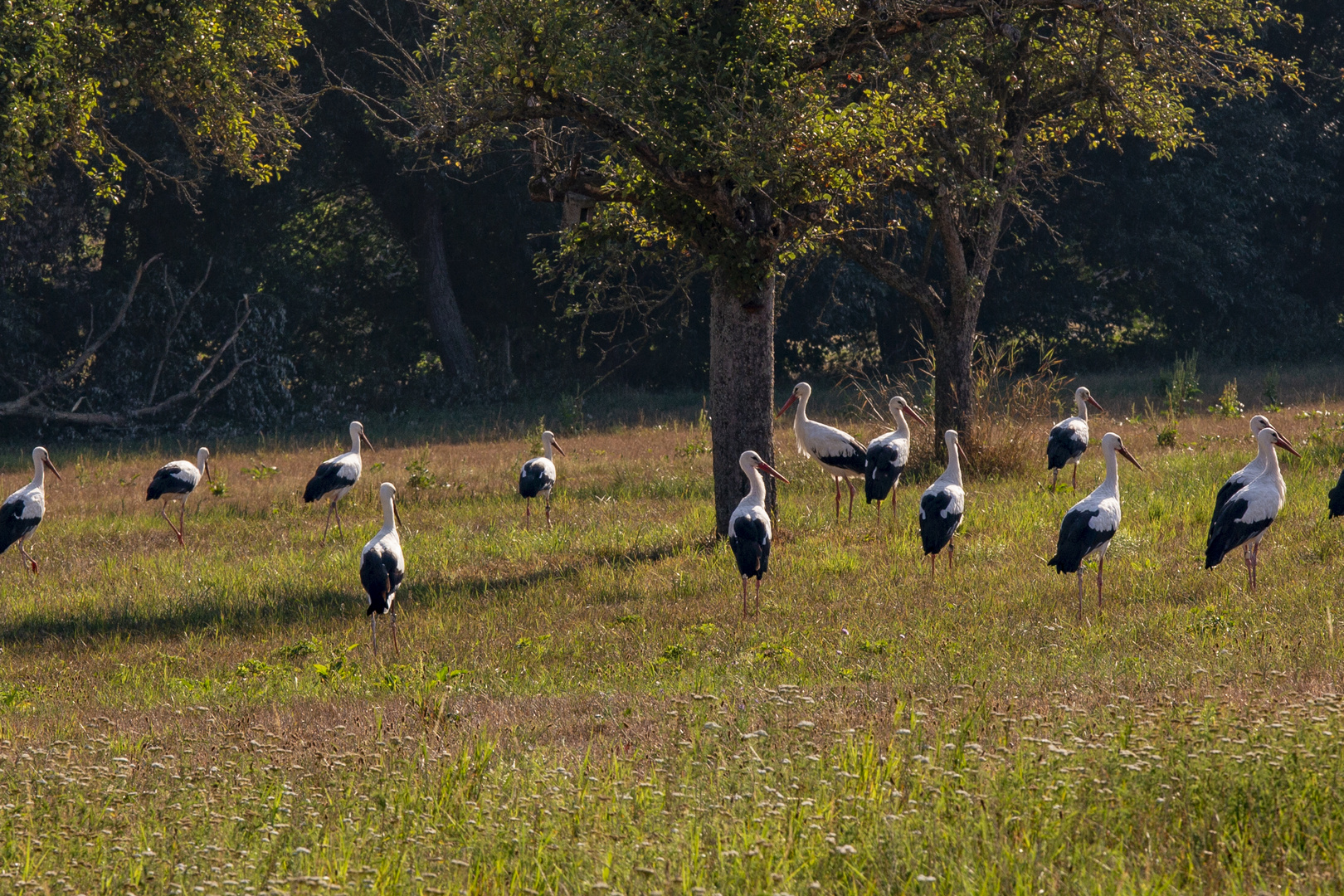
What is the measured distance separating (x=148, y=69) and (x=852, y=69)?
10324 millimetres

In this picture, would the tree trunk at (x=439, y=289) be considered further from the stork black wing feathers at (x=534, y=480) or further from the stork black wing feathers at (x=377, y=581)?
the stork black wing feathers at (x=377, y=581)

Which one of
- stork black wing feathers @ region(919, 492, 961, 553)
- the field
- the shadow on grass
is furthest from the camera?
stork black wing feathers @ region(919, 492, 961, 553)

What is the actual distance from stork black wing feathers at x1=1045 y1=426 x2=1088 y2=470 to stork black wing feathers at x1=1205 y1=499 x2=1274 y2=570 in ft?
18.6

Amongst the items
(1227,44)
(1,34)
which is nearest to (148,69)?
(1,34)

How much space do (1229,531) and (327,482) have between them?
10.8 metres

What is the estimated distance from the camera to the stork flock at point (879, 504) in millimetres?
10562

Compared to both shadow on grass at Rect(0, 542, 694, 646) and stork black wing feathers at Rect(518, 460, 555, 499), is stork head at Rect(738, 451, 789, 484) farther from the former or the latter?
stork black wing feathers at Rect(518, 460, 555, 499)

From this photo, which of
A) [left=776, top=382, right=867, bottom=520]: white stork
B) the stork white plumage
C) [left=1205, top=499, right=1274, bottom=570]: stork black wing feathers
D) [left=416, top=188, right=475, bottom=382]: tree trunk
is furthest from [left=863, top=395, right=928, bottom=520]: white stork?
[left=416, top=188, right=475, bottom=382]: tree trunk

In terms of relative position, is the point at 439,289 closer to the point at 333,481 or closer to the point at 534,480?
the point at 333,481

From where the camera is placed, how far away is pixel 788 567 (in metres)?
12.7

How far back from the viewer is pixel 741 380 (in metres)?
14.2

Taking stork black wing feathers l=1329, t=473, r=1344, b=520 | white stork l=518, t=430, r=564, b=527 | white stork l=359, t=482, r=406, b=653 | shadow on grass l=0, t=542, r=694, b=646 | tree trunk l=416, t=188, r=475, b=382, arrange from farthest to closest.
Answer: tree trunk l=416, t=188, r=475, b=382 → white stork l=518, t=430, r=564, b=527 → stork black wing feathers l=1329, t=473, r=1344, b=520 → shadow on grass l=0, t=542, r=694, b=646 → white stork l=359, t=482, r=406, b=653

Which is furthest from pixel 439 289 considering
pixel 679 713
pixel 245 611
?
pixel 679 713

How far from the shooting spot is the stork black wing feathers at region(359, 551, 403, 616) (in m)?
10.3
